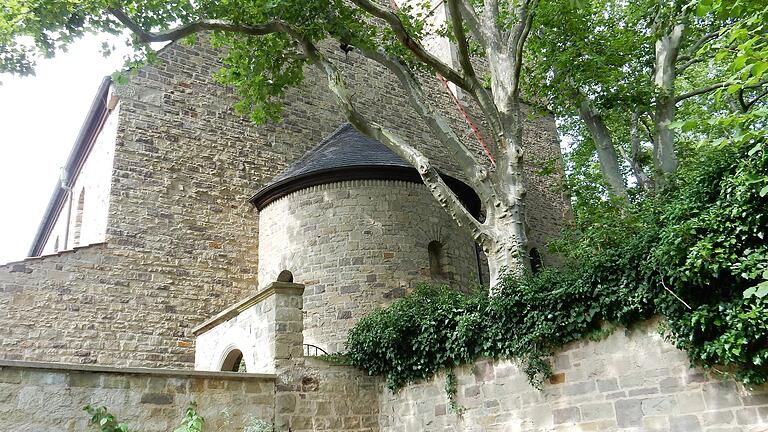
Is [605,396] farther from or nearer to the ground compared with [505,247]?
nearer to the ground

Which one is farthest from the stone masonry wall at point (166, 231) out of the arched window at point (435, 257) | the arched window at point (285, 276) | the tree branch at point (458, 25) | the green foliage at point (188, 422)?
the tree branch at point (458, 25)

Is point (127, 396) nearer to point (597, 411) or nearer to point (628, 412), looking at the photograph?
point (597, 411)

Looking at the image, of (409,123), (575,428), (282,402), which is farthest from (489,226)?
(409,123)

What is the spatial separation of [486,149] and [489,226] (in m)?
9.71

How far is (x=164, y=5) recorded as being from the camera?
9953mm

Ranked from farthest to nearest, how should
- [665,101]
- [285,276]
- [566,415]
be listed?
[285,276], [665,101], [566,415]

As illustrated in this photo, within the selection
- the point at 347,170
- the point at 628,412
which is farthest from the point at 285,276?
the point at 628,412

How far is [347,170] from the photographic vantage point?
11.9 m

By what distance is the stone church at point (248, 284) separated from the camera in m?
7.04

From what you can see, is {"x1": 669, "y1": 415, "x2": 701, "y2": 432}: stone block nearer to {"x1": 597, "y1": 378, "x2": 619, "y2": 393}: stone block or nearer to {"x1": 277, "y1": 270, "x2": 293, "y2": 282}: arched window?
{"x1": 597, "y1": 378, "x2": 619, "y2": 393}: stone block

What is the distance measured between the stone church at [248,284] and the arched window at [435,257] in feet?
0.13

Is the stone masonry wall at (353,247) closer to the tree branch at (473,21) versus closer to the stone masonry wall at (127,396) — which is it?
the stone masonry wall at (127,396)

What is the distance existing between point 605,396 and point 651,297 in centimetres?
130

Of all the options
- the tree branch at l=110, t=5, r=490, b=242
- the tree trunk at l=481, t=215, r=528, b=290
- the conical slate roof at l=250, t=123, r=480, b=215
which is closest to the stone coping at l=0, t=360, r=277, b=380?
the tree trunk at l=481, t=215, r=528, b=290
